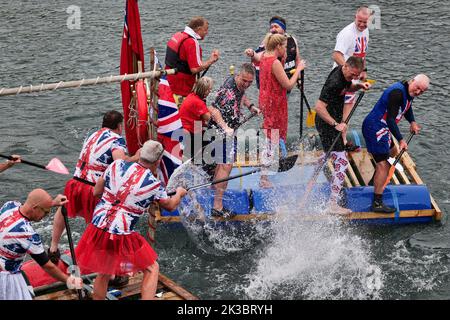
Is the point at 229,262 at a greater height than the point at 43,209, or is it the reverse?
the point at 43,209

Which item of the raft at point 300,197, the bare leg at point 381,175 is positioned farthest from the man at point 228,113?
the bare leg at point 381,175

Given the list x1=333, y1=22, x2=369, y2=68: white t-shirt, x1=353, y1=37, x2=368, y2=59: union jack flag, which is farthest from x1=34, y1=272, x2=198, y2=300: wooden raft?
x1=353, y1=37, x2=368, y2=59: union jack flag

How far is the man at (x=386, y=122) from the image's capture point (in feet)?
30.6

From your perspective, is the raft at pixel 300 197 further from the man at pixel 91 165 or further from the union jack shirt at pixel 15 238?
the union jack shirt at pixel 15 238

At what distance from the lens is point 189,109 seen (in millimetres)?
9242

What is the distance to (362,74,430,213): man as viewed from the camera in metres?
9.33

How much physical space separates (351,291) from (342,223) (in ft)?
4.69

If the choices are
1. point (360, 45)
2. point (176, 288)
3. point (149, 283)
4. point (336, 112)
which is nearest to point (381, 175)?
point (336, 112)

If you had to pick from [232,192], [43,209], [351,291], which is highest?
[43,209]

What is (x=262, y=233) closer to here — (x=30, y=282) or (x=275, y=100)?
(x=275, y=100)

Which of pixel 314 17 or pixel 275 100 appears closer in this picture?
pixel 275 100

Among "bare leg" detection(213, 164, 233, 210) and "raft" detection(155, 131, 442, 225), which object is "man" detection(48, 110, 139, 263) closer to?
"raft" detection(155, 131, 442, 225)

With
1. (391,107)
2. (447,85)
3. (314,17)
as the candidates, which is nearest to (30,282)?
(391,107)

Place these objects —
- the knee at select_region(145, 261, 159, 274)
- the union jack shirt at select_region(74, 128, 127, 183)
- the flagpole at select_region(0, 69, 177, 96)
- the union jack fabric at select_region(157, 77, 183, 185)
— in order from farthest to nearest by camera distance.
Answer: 1. the union jack fabric at select_region(157, 77, 183, 185)
2. the union jack shirt at select_region(74, 128, 127, 183)
3. the knee at select_region(145, 261, 159, 274)
4. the flagpole at select_region(0, 69, 177, 96)
